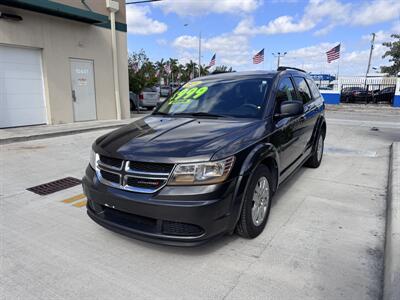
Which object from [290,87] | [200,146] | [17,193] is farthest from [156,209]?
[17,193]

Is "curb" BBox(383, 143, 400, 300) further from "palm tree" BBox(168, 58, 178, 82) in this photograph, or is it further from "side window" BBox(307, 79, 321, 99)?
"palm tree" BBox(168, 58, 178, 82)

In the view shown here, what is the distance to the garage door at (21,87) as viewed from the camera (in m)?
9.26

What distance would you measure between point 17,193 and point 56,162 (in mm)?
1802

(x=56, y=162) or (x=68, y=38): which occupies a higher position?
(x=68, y=38)

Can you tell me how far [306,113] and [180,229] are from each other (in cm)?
308

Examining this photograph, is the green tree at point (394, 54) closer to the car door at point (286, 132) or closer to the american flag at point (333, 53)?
the american flag at point (333, 53)

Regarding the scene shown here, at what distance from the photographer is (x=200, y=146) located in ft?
8.65

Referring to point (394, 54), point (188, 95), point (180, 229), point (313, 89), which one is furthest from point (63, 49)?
point (394, 54)

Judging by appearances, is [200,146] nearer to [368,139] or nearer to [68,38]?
[368,139]

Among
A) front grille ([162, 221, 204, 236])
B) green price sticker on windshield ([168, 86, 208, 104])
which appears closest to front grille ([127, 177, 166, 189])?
front grille ([162, 221, 204, 236])

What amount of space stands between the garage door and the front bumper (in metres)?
8.57

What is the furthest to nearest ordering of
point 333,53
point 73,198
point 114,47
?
point 333,53 → point 114,47 → point 73,198

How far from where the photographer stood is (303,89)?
498 cm

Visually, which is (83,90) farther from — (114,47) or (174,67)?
(174,67)
